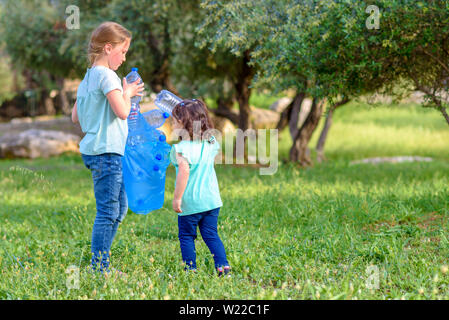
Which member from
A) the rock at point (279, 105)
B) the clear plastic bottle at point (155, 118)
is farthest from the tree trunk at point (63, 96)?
the clear plastic bottle at point (155, 118)

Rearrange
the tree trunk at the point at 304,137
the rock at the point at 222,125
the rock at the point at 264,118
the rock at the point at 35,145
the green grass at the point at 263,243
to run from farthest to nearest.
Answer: the rock at the point at 264,118, the rock at the point at 222,125, the rock at the point at 35,145, the tree trunk at the point at 304,137, the green grass at the point at 263,243

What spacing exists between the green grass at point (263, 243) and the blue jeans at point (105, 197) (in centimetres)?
36

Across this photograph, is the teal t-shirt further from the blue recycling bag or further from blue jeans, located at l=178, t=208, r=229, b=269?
the blue recycling bag

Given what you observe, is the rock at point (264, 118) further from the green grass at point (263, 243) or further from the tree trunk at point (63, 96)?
the green grass at point (263, 243)

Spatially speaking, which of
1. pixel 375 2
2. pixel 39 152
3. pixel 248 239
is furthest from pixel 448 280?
pixel 39 152

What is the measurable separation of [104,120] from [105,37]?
75 centimetres

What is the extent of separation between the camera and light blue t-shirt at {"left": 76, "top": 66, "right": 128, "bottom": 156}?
15.1 ft

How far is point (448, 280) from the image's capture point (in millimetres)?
4402

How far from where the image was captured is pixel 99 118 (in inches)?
183

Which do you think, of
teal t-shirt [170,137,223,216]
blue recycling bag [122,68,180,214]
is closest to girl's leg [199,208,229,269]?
teal t-shirt [170,137,223,216]

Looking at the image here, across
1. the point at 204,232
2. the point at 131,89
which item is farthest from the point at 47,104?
the point at 204,232

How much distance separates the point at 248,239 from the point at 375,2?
3.76 meters

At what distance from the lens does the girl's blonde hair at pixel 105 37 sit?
4668 millimetres

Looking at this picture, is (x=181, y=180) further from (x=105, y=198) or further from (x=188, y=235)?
(x=105, y=198)
